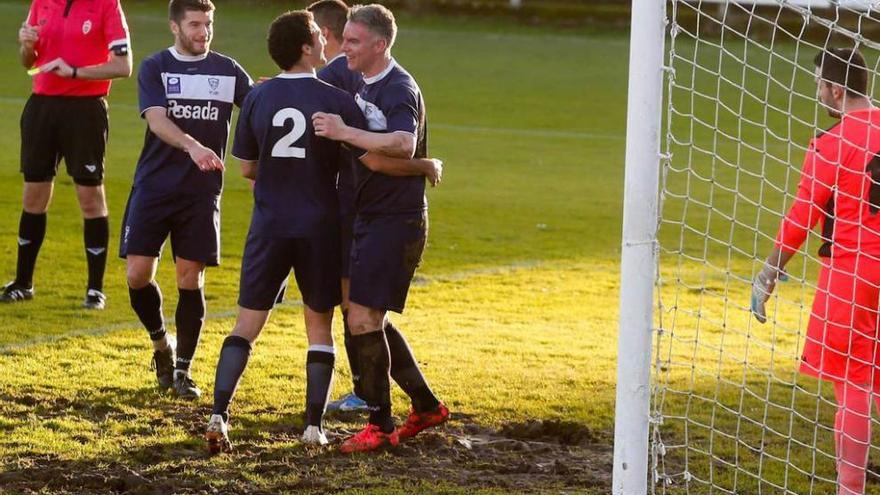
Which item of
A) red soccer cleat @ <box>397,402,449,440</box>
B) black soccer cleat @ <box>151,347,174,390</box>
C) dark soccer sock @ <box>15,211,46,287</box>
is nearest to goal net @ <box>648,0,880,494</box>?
red soccer cleat @ <box>397,402,449,440</box>

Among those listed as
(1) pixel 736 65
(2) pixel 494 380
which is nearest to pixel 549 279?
(2) pixel 494 380

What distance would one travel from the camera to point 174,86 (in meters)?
6.53

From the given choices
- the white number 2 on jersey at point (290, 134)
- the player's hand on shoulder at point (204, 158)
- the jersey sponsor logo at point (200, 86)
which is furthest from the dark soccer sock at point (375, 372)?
the jersey sponsor logo at point (200, 86)

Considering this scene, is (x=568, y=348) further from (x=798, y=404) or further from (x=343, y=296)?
(x=343, y=296)

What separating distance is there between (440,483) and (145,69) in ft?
8.49

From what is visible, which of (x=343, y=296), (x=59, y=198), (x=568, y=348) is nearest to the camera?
(x=343, y=296)

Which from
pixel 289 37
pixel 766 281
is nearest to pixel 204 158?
pixel 289 37

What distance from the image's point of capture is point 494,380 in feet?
24.1

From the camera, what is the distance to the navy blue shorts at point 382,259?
5.76 meters

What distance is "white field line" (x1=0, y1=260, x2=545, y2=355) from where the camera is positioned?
7629 millimetres

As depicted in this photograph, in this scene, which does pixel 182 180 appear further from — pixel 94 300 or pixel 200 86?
pixel 94 300

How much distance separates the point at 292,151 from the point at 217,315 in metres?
3.37

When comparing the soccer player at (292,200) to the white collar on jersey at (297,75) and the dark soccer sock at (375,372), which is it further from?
the dark soccer sock at (375,372)

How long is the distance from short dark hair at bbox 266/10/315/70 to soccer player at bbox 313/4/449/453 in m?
0.19
